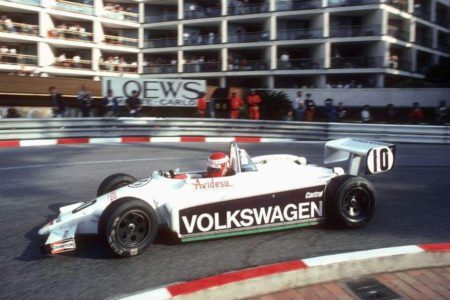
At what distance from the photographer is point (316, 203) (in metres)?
4.67

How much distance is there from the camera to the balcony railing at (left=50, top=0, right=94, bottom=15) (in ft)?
Answer: 125

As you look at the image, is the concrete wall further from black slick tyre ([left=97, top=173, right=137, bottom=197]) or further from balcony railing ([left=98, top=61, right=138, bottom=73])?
black slick tyre ([left=97, top=173, right=137, bottom=197])

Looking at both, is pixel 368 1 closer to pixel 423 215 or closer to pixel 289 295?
pixel 423 215

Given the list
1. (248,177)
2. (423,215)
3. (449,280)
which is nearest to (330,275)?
(449,280)

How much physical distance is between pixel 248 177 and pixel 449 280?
1990mm

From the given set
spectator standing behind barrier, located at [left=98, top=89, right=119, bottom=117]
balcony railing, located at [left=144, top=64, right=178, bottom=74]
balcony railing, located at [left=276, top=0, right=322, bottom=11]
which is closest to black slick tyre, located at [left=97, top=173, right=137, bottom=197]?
spectator standing behind barrier, located at [left=98, top=89, right=119, bottom=117]

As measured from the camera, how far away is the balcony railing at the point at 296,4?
1479 inches

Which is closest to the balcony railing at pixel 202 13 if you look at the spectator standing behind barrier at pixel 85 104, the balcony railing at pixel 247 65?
the balcony railing at pixel 247 65

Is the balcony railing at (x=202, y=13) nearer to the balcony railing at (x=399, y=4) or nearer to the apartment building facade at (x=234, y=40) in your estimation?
the apartment building facade at (x=234, y=40)

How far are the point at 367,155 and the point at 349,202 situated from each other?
0.81 metres

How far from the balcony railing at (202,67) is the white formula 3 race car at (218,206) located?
119 feet

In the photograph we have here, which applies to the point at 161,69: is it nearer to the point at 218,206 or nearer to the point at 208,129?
the point at 208,129

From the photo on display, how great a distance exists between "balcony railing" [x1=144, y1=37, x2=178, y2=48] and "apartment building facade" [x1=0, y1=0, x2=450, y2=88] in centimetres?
10

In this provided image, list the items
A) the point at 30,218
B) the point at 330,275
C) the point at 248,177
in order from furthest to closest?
the point at 30,218
the point at 248,177
the point at 330,275
